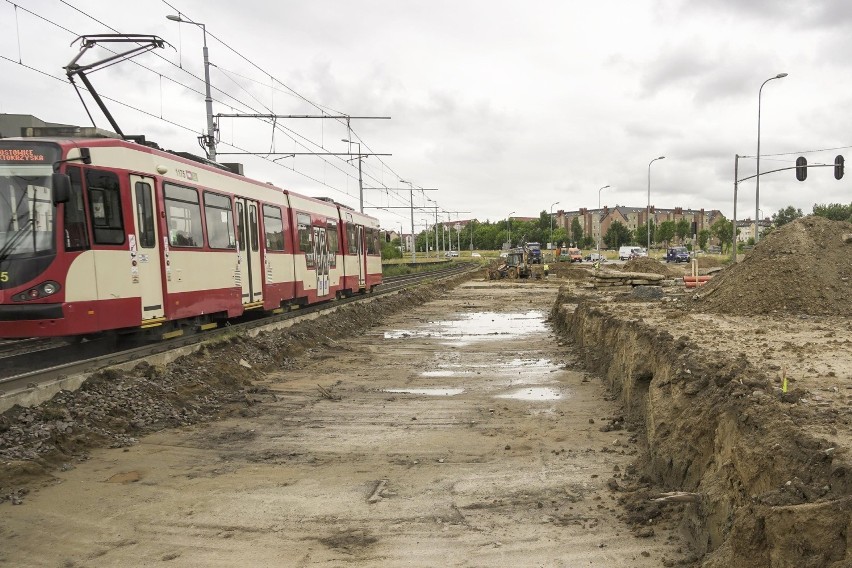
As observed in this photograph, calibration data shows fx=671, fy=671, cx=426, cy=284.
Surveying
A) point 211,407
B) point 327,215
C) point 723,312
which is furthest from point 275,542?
point 327,215

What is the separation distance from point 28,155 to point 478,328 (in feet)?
47.5

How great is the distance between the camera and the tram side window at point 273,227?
17266 mm

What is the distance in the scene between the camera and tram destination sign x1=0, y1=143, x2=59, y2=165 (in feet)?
32.5

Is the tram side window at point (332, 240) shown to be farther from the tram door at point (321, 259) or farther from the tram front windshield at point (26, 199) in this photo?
the tram front windshield at point (26, 199)

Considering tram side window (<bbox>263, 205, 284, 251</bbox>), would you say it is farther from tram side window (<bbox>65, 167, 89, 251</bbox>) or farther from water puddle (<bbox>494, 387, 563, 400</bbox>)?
water puddle (<bbox>494, 387, 563, 400</bbox>)

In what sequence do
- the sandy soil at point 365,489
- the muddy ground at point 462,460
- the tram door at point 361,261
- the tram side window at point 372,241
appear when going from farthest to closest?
the tram side window at point 372,241, the tram door at point 361,261, the sandy soil at point 365,489, the muddy ground at point 462,460

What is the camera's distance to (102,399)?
874 cm

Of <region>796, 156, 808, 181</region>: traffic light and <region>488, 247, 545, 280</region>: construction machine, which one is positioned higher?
<region>796, 156, 808, 181</region>: traffic light

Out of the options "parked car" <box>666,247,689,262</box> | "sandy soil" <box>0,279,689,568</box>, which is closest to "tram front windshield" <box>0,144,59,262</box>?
"sandy soil" <box>0,279,689,568</box>

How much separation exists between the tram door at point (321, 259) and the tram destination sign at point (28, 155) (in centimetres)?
1155

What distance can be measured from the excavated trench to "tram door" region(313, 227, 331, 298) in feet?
47.1

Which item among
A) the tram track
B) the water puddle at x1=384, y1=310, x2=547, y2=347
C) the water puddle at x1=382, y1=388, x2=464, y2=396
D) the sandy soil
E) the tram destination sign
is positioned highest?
the tram destination sign

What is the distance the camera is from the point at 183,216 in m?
12.8

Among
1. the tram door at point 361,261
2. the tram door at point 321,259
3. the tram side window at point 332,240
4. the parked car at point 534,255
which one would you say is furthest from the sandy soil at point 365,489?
the parked car at point 534,255
